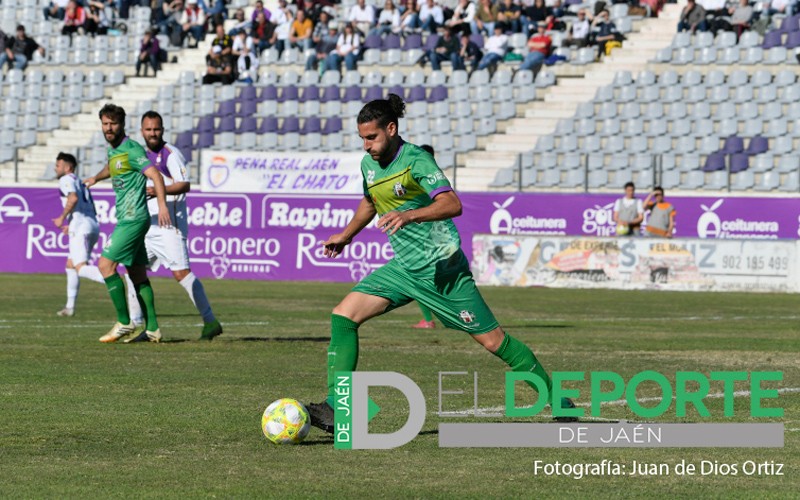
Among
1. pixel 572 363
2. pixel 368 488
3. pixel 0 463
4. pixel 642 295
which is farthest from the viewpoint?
pixel 642 295

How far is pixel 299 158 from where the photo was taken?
114 ft

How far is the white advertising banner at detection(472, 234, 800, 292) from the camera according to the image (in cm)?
2875

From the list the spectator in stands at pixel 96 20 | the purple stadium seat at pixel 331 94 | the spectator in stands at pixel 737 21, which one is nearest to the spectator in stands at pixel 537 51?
the spectator in stands at pixel 737 21

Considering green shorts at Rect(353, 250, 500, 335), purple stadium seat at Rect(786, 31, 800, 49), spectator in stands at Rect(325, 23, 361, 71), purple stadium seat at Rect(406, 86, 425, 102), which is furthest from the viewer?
spectator in stands at Rect(325, 23, 361, 71)

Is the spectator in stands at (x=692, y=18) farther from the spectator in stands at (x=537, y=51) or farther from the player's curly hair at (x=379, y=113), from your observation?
the player's curly hair at (x=379, y=113)

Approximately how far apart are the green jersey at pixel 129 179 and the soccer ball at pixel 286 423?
681 centimetres

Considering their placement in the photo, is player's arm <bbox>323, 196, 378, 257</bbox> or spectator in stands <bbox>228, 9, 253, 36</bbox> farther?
spectator in stands <bbox>228, 9, 253, 36</bbox>

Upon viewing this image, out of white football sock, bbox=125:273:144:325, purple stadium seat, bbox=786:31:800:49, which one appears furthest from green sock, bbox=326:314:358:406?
purple stadium seat, bbox=786:31:800:49

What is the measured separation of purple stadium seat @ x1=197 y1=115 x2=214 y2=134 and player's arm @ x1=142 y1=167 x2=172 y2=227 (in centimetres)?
2399

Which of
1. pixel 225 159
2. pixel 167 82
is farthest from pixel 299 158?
pixel 167 82

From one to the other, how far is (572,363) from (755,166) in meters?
20.0

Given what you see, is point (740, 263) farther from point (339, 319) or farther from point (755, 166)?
point (339, 319)

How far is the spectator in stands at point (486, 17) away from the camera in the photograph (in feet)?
129

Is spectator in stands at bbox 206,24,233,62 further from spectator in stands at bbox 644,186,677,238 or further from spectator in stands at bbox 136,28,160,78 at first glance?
spectator in stands at bbox 644,186,677,238
